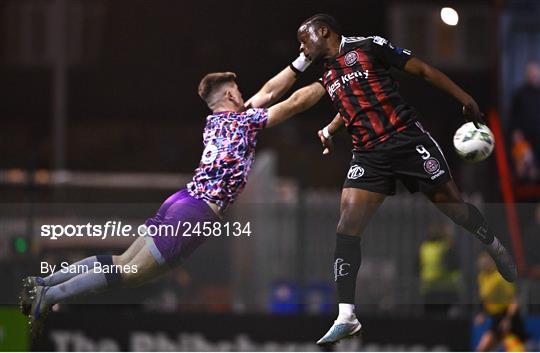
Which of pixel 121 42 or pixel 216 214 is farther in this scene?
pixel 121 42

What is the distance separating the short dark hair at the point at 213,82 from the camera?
9.14 metres

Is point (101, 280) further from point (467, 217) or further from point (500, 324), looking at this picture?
point (500, 324)

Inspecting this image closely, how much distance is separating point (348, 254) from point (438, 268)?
7.92 metres

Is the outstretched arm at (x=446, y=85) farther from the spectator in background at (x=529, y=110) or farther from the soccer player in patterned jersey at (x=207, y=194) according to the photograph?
the spectator in background at (x=529, y=110)


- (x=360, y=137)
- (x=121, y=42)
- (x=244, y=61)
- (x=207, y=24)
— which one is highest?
Answer: (x=121, y=42)

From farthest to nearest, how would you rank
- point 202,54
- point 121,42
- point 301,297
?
point 121,42 → point 301,297 → point 202,54

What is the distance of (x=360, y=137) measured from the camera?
8773mm

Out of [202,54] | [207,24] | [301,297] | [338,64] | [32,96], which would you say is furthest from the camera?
[32,96]

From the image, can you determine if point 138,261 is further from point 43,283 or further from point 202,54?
point 202,54

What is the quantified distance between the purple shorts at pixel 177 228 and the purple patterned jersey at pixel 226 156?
0.28 feet

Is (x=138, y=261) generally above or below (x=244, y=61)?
below

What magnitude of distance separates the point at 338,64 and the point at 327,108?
749 millimetres

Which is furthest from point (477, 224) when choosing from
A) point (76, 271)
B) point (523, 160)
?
point (523, 160)

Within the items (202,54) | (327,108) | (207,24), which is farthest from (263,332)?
(327,108)
